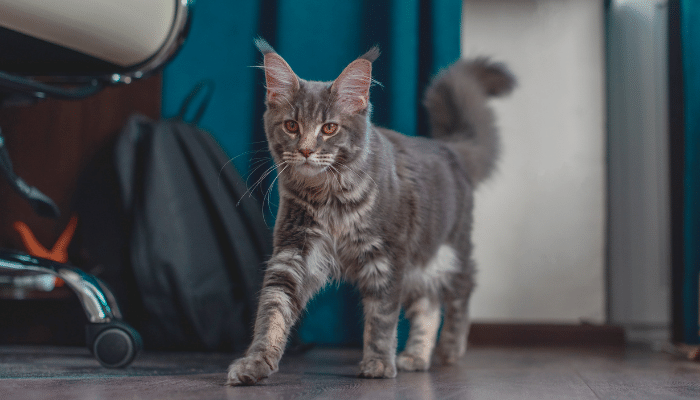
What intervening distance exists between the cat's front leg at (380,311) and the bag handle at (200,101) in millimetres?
828

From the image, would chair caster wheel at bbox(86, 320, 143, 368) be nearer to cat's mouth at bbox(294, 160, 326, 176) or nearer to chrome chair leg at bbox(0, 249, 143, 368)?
chrome chair leg at bbox(0, 249, 143, 368)

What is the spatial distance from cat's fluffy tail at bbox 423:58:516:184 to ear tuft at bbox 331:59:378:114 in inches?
16.8

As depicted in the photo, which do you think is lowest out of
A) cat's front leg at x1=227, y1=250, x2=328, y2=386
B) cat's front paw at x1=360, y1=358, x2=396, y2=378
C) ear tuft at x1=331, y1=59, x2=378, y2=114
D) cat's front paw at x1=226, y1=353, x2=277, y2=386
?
cat's front paw at x1=360, y1=358, x2=396, y2=378

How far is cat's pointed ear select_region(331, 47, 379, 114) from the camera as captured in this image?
1.14 meters

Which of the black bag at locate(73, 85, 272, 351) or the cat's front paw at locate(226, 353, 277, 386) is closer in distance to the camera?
the cat's front paw at locate(226, 353, 277, 386)

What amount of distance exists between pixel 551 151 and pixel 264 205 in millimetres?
956

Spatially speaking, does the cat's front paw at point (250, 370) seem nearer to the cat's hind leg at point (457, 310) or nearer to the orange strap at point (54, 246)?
the cat's hind leg at point (457, 310)

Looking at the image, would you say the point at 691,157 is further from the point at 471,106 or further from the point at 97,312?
the point at 97,312

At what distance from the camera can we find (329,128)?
1.14 metres

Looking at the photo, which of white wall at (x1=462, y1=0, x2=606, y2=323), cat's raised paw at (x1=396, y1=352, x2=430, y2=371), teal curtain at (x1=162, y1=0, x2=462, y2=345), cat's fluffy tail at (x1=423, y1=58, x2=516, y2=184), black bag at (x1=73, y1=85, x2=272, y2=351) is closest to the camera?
cat's raised paw at (x1=396, y1=352, x2=430, y2=371)

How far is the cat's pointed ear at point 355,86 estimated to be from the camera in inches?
44.9

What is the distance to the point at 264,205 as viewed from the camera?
65.6 inches

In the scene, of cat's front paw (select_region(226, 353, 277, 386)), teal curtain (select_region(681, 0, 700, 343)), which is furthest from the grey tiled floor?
teal curtain (select_region(681, 0, 700, 343))

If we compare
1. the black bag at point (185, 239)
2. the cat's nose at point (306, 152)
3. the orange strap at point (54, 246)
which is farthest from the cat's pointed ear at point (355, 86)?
the orange strap at point (54, 246)
